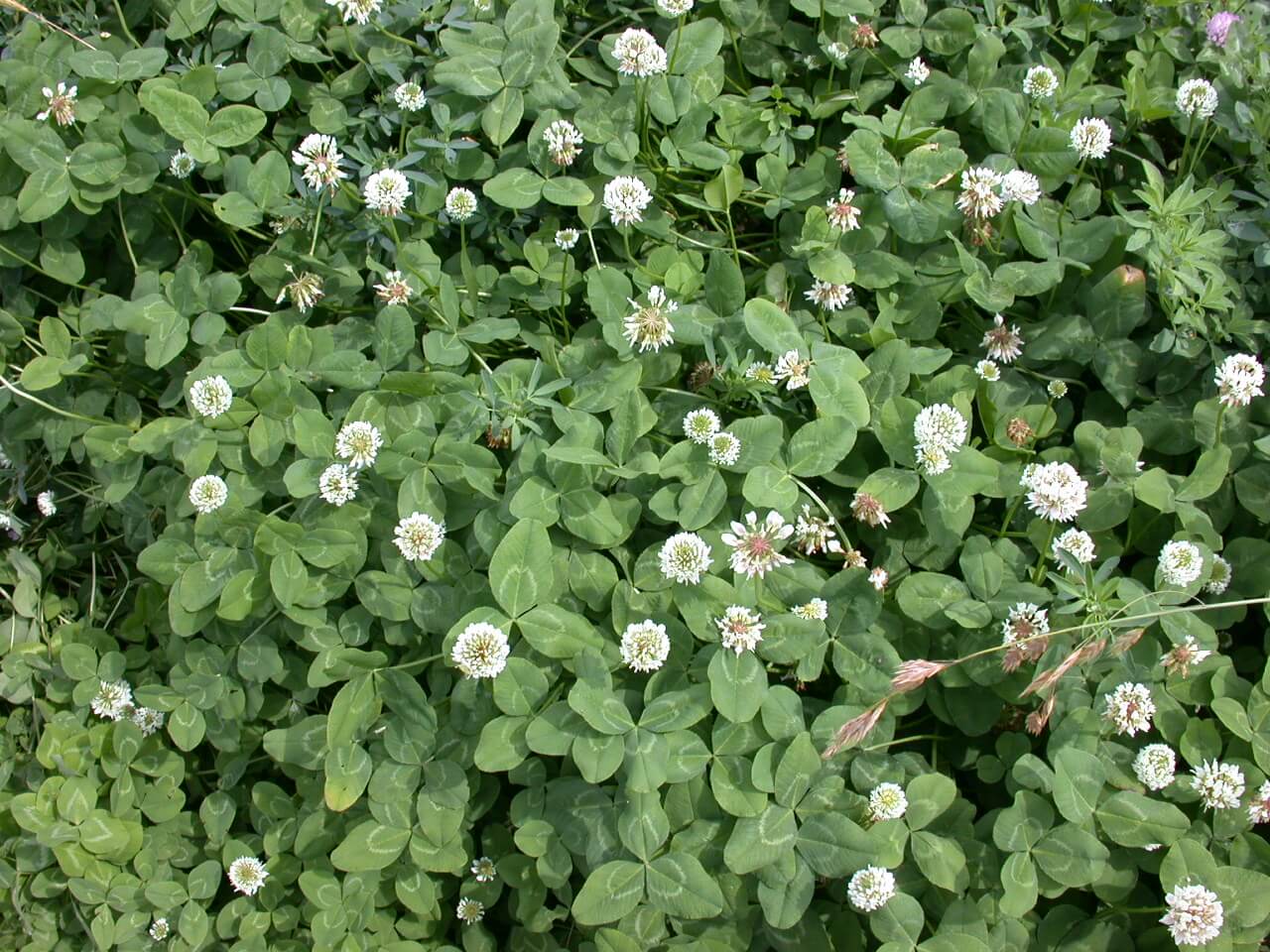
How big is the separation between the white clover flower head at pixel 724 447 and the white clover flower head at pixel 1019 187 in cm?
102

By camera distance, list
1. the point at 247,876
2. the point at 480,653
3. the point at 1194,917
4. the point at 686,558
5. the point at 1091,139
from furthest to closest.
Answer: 1. the point at 1091,139
2. the point at 247,876
3. the point at 686,558
4. the point at 480,653
5. the point at 1194,917

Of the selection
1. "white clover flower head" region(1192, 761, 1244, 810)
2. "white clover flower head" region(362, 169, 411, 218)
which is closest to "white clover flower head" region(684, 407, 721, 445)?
"white clover flower head" region(362, 169, 411, 218)

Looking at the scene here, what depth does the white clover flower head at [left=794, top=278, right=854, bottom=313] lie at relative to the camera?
2.80 m

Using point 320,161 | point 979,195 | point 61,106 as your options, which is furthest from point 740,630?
point 61,106

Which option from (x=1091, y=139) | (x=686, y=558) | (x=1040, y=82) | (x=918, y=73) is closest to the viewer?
(x=686, y=558)

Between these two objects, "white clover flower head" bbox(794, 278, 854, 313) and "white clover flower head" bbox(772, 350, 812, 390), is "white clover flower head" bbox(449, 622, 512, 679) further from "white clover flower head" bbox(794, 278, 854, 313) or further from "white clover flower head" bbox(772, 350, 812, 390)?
"white clover flower head" bbox(794, 278, 854, 313)

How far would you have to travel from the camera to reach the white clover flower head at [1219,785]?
233 centimetres

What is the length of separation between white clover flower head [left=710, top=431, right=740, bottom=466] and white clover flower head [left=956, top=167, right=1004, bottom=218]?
898mm

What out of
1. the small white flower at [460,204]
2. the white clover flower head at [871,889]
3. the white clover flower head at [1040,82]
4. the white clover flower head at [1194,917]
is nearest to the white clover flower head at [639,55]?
the small white flower at [460,204]

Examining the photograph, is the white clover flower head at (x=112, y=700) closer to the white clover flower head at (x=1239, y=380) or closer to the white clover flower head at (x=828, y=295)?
the white clover flower head at (x=828, y=295)

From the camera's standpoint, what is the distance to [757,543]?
2.32 m

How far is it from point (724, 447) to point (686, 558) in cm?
31

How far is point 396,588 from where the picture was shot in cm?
260

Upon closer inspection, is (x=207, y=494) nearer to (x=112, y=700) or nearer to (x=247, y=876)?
(x=112, y=700)
